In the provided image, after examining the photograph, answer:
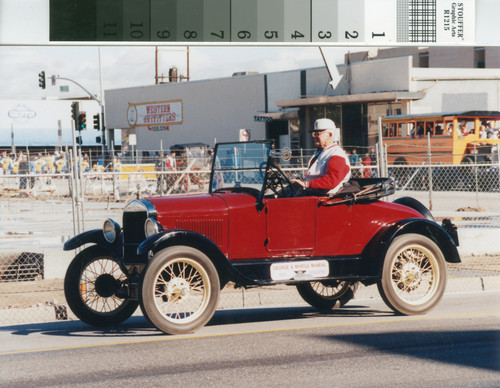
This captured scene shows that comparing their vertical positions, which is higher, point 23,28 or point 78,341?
point 23,28

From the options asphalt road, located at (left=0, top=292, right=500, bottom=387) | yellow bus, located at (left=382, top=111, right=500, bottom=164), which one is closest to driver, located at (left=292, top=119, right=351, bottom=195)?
asphalt road, located at (left=0, top=292, right=500, bottom=387)

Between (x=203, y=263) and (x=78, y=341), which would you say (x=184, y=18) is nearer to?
(x=203, y=263)

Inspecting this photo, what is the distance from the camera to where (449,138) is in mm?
31438

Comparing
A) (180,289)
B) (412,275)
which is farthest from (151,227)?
(412,275)

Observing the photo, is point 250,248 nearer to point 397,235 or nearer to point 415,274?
point 397,235

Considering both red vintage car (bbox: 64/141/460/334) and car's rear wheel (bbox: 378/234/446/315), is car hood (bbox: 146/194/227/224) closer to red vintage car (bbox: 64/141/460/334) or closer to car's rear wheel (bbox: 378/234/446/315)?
red vintage car (bbox: 64/141/460/334)

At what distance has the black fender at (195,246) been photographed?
291 inches

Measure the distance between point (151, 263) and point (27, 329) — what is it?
1.70 meters

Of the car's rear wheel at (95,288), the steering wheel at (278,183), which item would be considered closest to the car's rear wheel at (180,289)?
the car's rear wheel at (95,288)

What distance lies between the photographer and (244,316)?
29.0 feet

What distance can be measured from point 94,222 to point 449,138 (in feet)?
55.4

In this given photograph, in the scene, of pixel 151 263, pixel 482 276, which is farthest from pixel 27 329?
pixel 482 276

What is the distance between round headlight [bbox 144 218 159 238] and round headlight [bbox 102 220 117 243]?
2.24 feet

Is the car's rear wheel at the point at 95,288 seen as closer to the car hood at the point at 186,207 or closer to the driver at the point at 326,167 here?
the car hood at the point at 186,207
